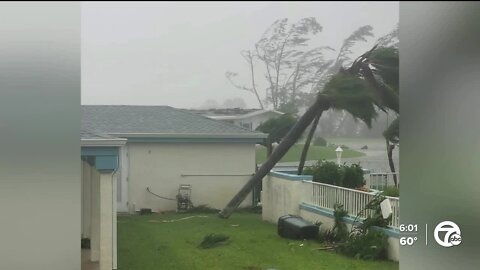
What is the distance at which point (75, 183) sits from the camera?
312cm

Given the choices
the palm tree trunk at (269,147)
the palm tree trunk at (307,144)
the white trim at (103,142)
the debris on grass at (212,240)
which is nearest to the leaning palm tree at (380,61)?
the palm tree trunk at (307,144)

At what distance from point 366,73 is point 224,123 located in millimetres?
937

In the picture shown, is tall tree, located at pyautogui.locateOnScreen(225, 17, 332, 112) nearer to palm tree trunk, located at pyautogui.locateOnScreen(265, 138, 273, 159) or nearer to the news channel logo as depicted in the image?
palm tree trunk, located at pyautogui.locateOnScreen(265, 138, 273, 159)

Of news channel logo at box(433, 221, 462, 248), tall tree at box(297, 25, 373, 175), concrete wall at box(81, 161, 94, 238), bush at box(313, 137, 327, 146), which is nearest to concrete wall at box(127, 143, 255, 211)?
concrete wall at box(81, 161, 94, 238)

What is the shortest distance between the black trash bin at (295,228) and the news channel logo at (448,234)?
0.74m

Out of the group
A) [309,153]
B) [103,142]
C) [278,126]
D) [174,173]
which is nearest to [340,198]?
[309,153]

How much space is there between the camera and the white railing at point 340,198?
12.8ft

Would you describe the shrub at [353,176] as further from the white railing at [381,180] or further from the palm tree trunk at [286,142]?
the palm tree trunk at [286,142]

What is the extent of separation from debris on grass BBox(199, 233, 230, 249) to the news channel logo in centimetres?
126

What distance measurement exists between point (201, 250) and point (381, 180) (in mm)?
1218

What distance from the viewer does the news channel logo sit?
3.63 metres

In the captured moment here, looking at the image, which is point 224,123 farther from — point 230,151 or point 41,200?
point 41,200

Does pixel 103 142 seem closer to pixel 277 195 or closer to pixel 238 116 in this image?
pixel 238 116

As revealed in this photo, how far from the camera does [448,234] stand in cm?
365
